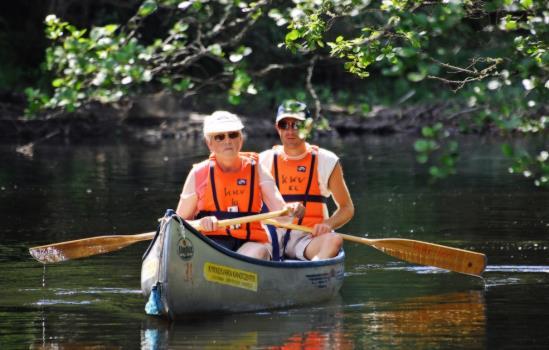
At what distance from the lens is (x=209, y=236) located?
8.81m

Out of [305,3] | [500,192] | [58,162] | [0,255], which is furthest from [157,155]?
[305,3]

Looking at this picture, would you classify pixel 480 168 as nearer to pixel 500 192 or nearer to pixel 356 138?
pixel 500 192

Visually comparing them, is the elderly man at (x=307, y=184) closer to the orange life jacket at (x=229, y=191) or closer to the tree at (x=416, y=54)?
the orange life jacket at (x=229, y=191)

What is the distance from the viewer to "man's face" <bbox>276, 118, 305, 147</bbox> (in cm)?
911

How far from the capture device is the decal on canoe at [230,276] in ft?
26.7

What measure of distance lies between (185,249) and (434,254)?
252 centimetres

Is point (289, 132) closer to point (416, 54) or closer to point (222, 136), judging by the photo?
point (222, 136)

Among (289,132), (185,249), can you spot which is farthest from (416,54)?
(289,132)

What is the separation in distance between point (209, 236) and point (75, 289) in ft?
4.29

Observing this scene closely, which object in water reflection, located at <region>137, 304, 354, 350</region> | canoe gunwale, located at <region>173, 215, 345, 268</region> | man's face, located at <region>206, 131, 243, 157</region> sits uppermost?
man's face, located at <region>206, 131, 243, 157</region>

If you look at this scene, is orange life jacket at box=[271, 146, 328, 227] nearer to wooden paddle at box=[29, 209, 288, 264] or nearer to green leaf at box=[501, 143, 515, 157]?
wooden paddle at box=[29, 209, 288, 264]

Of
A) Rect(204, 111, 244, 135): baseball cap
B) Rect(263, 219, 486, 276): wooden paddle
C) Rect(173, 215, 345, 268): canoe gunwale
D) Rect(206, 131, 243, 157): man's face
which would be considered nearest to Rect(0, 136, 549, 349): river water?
Rect(263, 219, 486, 276): wooden paddle

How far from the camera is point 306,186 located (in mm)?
9305

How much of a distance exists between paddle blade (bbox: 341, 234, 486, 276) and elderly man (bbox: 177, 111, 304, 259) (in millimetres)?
1062
